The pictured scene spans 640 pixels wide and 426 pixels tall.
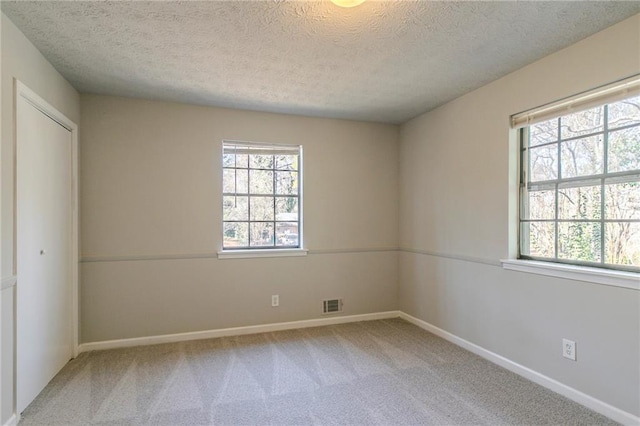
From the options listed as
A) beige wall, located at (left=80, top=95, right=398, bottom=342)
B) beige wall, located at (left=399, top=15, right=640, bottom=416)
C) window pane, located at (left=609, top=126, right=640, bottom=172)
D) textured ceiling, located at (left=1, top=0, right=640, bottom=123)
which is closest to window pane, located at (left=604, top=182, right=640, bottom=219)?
window pane, located at (left=609, top=126, right=640, bottom=172)

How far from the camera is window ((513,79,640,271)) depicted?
211 cm

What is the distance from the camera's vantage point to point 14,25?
2.05 metres

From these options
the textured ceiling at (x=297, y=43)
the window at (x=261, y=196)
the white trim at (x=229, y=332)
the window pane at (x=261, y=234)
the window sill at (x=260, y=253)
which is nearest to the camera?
the textured ceiling at (x=297, y=43)

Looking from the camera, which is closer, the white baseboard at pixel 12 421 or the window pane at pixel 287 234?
the white baseboard at pixel 12 421

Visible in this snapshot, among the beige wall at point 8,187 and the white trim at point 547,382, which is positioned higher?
the beige wall at point 8,187

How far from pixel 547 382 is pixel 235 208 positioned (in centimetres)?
318

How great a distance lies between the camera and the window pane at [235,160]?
368 cm

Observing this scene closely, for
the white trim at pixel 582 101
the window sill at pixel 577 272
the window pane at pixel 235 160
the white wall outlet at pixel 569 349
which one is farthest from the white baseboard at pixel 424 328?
the white trim at pixel 582 101

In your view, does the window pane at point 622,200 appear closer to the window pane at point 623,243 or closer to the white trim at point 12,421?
the window pane at point 623,243

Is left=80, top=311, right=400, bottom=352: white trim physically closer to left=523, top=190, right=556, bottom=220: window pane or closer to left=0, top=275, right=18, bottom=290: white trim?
left=0, top=275, right=18, bottom=290: white trim

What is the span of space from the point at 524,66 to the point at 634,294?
1.77 m

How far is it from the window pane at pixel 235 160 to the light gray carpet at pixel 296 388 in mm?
1876

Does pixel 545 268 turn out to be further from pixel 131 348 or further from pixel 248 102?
pixel 131 348

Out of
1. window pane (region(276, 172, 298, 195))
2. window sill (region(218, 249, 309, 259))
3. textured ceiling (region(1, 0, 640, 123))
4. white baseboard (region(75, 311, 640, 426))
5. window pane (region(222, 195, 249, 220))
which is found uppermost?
textured ceiling (region(1, 0, 640, 123))
